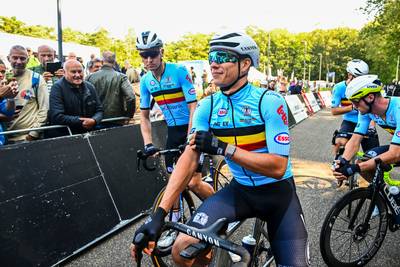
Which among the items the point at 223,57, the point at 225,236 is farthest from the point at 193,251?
the point at 223,57

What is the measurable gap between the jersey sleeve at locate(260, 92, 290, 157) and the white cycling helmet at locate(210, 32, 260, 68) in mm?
348

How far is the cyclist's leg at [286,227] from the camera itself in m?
2.55

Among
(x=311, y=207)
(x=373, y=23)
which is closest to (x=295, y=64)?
(x=373, y=23)

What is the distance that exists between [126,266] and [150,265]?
10.3 inches

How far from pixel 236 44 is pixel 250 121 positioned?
0.53m

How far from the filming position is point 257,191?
2.76 metres

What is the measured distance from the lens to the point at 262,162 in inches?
94.4

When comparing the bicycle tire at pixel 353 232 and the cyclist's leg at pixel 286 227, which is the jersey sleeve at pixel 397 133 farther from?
the cyclist's leg at pixel 286 227

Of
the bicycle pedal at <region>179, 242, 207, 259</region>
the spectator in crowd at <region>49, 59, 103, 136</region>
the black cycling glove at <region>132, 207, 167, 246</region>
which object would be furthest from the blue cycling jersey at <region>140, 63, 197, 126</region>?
the bicycle pedal at <region>179, 242, 207, 259</region>

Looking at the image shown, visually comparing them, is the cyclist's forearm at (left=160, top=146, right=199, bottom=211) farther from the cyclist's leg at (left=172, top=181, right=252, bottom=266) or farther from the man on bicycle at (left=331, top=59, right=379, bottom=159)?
the man on bicycle at (left=331, top=59, right=379, bottom=159)

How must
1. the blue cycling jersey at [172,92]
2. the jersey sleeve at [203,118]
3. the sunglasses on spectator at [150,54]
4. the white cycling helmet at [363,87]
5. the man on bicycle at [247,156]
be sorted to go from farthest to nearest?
the blue cycling jersey at [172,92] → the sunglasses on spectator at [150,54] → the white cycling helmet at [363,87] → the jersey sleeve at [203,118] → the man on bicycle at [247,156]

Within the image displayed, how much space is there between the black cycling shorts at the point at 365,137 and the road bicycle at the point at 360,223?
7.55 feet

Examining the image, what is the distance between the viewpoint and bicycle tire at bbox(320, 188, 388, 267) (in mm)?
3791

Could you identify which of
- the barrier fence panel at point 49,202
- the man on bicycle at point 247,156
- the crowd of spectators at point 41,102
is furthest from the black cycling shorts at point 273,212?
the crowd of spectators at point 41,102
